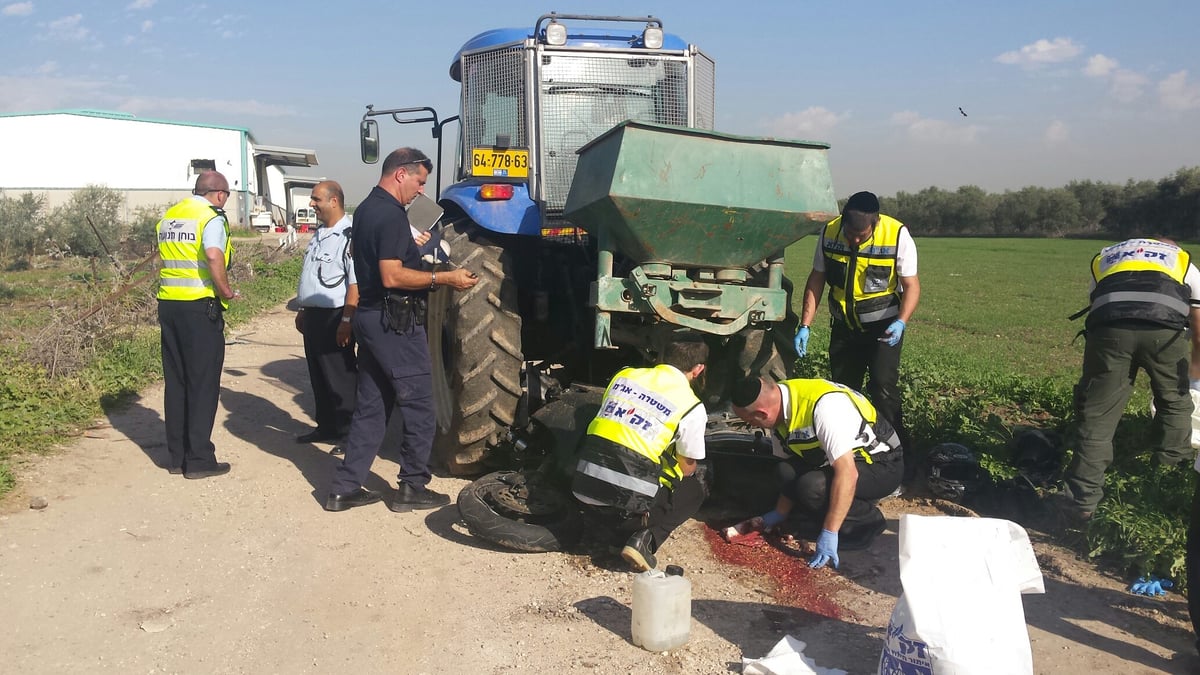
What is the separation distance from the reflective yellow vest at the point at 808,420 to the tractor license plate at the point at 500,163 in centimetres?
243

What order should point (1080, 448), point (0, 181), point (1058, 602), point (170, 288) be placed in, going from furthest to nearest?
1. point (0, 181)
2. point (170, 288)
3. point (1080, 448)
4. point (1058, 602)

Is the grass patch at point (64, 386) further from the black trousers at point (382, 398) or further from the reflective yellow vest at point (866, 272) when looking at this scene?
the reflective yellow vest at point (866, 272)

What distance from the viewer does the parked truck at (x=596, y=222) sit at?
4531 mm

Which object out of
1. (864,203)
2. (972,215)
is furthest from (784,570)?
(972,215)

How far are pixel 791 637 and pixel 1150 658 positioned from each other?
1398 mm

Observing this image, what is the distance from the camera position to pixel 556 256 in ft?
20.3

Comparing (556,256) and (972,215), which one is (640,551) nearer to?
(556,256)

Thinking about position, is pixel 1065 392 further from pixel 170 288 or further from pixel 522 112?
pixel 170 288

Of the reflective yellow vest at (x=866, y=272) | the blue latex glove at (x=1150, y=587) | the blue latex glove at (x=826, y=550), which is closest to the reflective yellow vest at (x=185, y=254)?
the reflective yellow vest at (x=866, y=272)

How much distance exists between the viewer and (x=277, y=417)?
7.32 meters

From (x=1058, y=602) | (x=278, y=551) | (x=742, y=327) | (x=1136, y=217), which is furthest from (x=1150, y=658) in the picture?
(x=1136, y=217)

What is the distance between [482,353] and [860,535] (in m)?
2.27

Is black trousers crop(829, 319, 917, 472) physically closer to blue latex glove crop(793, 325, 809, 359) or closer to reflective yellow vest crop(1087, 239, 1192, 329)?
blue latex glove crop(793, 325, 809, 359)

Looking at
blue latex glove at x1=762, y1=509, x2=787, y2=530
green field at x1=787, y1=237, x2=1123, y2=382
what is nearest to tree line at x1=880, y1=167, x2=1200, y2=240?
green field at x1=787, y1=237, x2=1123, y2=382
